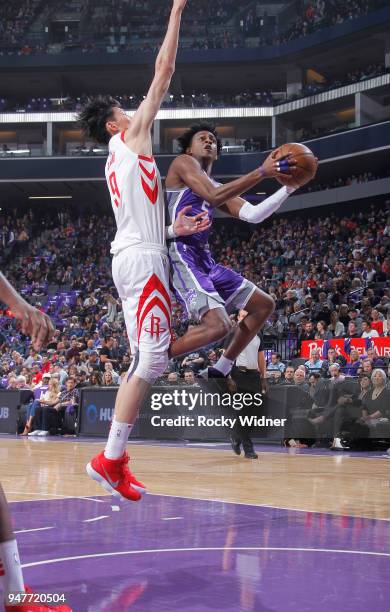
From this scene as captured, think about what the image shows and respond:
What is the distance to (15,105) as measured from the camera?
127ft

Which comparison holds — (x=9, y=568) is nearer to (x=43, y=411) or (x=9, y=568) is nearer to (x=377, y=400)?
(x=377, y=400)

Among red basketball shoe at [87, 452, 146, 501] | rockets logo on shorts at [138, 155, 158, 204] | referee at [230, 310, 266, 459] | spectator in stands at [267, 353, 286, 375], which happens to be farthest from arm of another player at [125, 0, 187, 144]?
spectator in stands at [267, 353, 286, 375]

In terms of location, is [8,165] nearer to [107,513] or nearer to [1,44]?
[1,44]

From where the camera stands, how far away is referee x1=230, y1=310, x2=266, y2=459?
1070cm

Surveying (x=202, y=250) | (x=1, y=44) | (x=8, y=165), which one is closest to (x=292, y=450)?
(x=202, y=250)

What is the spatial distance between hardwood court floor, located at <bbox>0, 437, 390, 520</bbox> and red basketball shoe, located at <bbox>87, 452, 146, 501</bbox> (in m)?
2.04

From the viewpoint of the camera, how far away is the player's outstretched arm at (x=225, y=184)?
479 cm

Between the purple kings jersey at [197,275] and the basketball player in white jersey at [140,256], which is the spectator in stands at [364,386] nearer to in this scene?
the purple kings jersey at [197,275]

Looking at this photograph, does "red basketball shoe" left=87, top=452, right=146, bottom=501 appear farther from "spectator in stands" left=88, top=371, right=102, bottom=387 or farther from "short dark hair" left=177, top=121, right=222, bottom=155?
"spectator in stands" left=88, top=371, right=102, bottom=387

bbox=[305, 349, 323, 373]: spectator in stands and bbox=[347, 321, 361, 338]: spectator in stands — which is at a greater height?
bbox=[347, 321, 361, 338]: spectator in stands

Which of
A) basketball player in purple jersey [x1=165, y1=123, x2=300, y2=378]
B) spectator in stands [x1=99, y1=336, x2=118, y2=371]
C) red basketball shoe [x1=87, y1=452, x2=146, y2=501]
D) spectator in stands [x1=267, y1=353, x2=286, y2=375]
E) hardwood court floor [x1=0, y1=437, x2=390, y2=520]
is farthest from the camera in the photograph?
spectator in stands [x1=99, y1=336, x2=118, y2=371]

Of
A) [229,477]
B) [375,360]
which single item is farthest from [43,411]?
[229,477]

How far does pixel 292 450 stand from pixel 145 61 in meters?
26.1

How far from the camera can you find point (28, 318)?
293 centimetres
